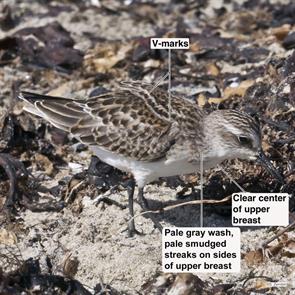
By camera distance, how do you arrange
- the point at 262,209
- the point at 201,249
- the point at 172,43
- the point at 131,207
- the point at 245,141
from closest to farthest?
1. the point at 201,249
2. the point at 262,209
3. the point at 245,141
4. the point at 172,43
5. the point at 131,207

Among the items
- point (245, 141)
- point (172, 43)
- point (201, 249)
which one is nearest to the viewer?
point (201, 249)

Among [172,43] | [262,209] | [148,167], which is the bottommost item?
[262,209]

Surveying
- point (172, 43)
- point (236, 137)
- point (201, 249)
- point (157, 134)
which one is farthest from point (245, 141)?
point (201, 249)

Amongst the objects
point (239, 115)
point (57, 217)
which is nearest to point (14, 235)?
point (57, 217)

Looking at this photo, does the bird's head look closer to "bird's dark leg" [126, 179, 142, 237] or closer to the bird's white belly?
the bird's white belly

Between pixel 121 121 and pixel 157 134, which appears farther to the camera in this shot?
pixel 121 121

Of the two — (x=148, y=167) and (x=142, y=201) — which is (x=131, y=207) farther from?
(x=148, y=167)

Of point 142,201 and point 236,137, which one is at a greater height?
point 236,137
